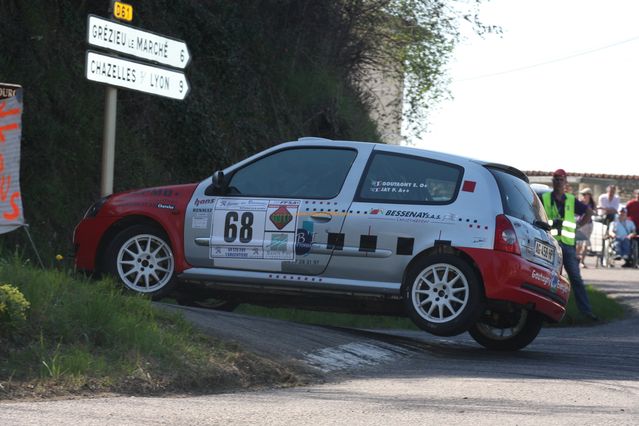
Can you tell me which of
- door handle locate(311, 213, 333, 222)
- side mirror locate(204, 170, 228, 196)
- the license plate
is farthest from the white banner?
the license plate

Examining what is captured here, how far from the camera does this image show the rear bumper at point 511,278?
36.3ft

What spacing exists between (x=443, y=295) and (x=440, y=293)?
3 cm

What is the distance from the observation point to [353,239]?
11500 millimetres

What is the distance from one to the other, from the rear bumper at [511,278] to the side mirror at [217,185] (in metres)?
2.35

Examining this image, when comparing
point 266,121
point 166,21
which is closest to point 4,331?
point 166,21

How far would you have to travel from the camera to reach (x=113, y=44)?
13.0 m

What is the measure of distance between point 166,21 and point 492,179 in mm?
10923

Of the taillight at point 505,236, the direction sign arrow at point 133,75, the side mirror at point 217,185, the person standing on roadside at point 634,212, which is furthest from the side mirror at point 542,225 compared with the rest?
the person standing on roadside at point 634,212

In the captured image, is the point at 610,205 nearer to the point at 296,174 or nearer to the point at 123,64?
the point at 123,64

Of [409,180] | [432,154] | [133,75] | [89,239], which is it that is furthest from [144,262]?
[432,154]

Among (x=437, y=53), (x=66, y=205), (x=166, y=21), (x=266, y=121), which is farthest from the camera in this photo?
(x=437, y=53)

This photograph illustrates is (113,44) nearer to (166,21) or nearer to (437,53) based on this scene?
(166,21)

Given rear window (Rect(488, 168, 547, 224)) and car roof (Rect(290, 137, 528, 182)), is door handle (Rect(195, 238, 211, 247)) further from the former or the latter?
rear window (Rect(488, 168, 547, 224))

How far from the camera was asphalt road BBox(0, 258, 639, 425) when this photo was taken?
279 inches
